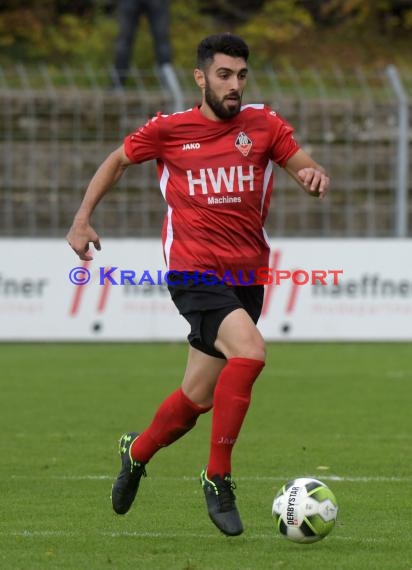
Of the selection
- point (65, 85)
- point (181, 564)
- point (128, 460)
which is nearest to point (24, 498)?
point (128, 460)

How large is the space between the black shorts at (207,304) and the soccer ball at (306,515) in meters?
0.81

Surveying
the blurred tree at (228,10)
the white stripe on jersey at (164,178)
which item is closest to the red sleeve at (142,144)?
the white stripe on jersey at (164,178)

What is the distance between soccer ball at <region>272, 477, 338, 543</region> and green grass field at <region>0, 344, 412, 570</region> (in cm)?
7

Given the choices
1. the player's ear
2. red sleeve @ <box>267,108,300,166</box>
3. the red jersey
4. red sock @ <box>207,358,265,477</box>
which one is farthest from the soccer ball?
the player's ear

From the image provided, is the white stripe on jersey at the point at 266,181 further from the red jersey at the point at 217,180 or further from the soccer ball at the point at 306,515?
the soccer ball at the point at 306,515

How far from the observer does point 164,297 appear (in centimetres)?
1812

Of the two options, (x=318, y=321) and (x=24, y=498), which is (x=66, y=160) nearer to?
(x=318, y=321)

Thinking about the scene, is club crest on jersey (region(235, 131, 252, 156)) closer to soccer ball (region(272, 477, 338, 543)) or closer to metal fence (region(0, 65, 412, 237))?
soccer ball (region(272, 477, 338, 543))

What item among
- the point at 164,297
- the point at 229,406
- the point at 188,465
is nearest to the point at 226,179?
the point at 229,406

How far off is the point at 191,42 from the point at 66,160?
36.0 ft

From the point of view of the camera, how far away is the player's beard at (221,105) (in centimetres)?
684

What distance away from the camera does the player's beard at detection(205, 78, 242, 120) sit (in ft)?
22.5

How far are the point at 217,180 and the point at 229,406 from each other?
106cm

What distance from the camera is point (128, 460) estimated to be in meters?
7.19
